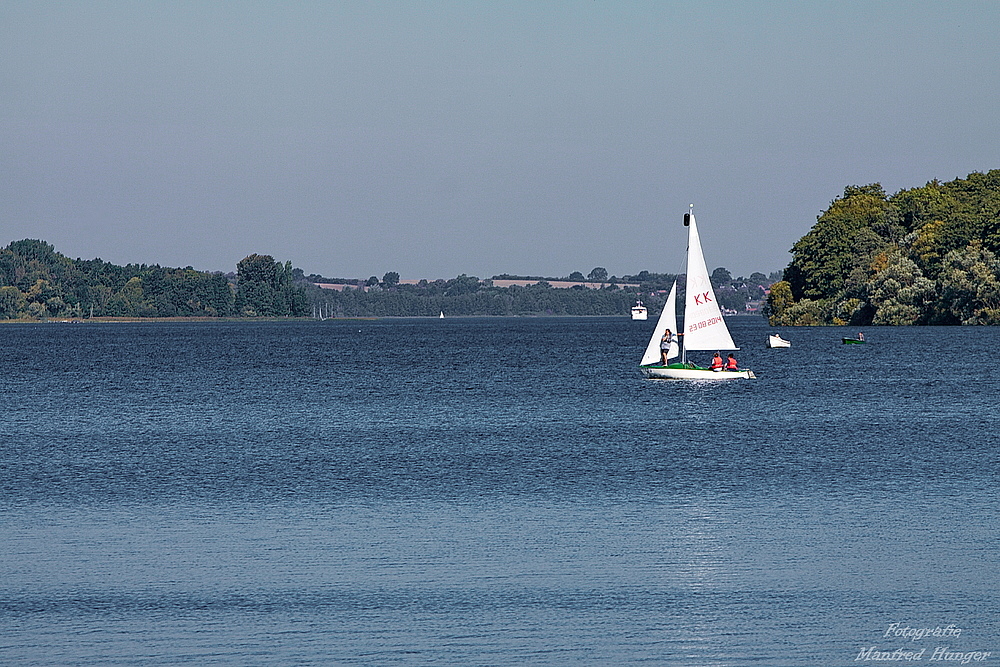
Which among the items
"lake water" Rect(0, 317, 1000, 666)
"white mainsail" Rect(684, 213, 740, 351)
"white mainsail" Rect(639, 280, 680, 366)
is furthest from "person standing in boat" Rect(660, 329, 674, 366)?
"lake water" Rect(0, 317, 1000, 666)

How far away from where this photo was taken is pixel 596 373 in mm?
95438

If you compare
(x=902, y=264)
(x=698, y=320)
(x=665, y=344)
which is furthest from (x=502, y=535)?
(x=902, y=264)

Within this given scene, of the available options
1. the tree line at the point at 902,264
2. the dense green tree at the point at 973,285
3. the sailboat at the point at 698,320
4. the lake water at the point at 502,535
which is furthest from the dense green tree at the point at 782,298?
the lake water at the point at 502,535

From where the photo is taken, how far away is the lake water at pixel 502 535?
1916 cm

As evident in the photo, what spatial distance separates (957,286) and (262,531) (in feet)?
473

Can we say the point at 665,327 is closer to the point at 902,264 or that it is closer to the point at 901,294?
the point at 901,294

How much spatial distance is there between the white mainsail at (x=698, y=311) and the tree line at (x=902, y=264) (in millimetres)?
88576

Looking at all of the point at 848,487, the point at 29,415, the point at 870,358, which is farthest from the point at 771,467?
the point at 870,358

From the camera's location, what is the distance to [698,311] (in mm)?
79562

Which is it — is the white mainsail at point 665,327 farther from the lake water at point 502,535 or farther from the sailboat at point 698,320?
the lake water at point 502,535

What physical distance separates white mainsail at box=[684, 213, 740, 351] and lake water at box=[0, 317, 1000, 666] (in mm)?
17229

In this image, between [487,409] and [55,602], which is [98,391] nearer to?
[487,409]

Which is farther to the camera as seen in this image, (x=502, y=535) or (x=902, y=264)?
(x=902, y=264)

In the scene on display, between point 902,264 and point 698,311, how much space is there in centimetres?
9793
